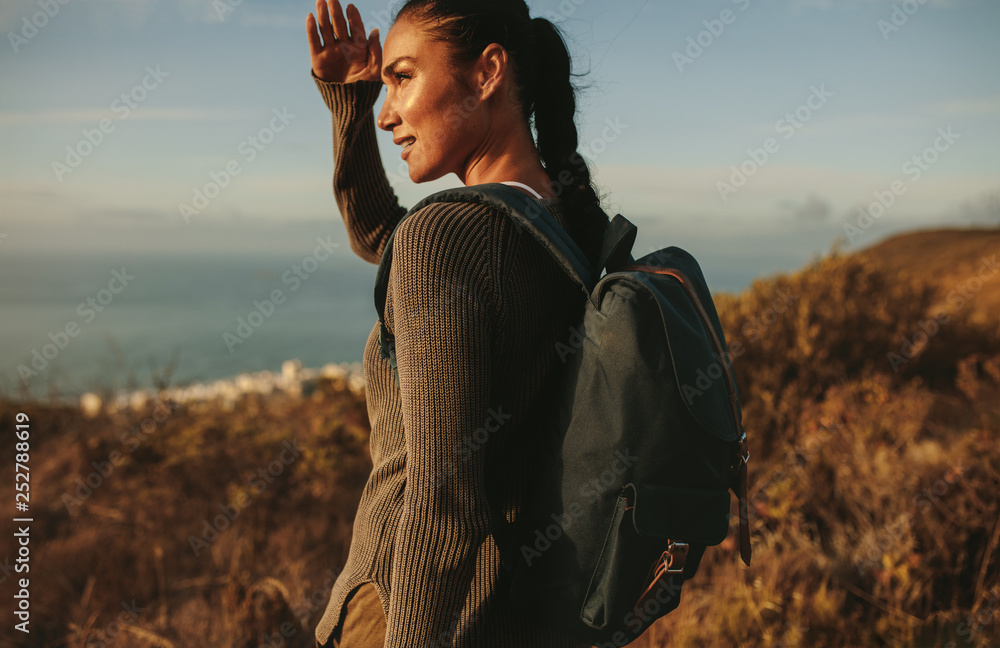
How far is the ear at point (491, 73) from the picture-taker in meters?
1.33

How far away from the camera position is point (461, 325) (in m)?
1.03

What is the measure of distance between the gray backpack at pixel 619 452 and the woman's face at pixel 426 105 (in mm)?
278

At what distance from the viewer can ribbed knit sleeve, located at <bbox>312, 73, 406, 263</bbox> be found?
1.80 meters

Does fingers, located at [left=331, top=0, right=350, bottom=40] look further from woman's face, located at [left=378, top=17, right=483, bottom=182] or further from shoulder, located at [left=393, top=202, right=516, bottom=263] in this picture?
shoulder, located at [left=393, top=202, right=516, bottom=263]

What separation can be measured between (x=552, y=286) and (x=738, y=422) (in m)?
0.41

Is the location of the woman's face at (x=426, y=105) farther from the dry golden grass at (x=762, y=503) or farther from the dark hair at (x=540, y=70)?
the dry golden grass at (x=762, y=503)

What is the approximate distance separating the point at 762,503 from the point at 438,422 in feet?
10.2

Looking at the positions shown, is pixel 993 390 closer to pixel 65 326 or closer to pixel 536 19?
pixel 536 19

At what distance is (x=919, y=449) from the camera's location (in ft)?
13.2

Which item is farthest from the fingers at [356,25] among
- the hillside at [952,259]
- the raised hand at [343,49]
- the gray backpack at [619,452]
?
the hillside at [952,259]

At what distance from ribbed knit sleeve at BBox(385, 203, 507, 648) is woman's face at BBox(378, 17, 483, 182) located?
14.0 inches

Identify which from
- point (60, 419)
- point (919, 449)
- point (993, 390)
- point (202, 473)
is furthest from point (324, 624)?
point (993, 390)

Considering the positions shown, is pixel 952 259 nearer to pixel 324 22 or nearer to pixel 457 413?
pixel 324 22

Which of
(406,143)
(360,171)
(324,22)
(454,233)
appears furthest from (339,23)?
(454,233)
